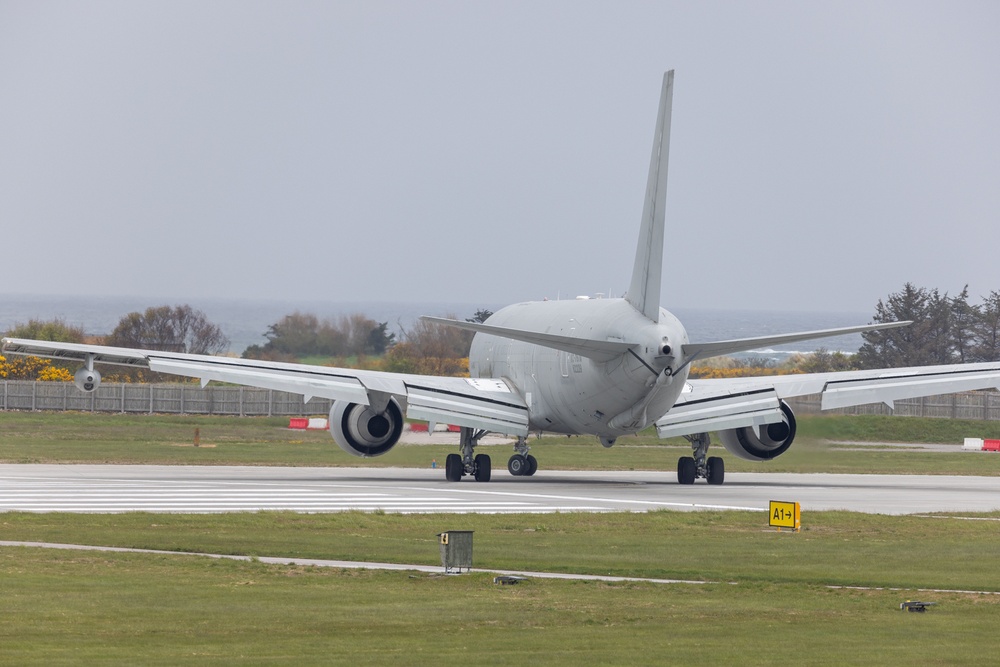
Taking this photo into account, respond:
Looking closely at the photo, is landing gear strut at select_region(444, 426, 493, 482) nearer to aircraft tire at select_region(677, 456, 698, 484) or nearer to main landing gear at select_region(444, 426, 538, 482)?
main landing gear at select_region(444, 426, 538, 482)

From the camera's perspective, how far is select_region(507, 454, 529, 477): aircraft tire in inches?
1786

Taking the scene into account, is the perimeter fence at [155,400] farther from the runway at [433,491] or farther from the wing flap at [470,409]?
the wing flap at [470,409]

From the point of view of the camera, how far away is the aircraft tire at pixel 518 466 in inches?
1786

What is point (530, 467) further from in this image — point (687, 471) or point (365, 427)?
point (365, 427)

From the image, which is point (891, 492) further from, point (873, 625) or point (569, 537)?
point (873, 625)

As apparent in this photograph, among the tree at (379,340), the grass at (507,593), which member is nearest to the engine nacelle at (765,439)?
the grass at (507,593)

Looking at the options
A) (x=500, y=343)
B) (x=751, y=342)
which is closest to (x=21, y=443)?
(x=500, y=343)

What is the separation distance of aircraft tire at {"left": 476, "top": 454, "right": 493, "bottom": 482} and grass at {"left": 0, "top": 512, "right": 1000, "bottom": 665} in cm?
1427

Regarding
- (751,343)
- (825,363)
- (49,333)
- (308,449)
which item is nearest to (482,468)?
(751,343)

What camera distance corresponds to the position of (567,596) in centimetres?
1923

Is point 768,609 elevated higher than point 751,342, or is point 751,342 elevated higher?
point 751,342

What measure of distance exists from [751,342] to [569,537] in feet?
32.3

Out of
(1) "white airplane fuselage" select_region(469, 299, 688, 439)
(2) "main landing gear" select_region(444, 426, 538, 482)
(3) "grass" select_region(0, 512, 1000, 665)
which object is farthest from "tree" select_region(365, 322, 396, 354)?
(3) "grass" select_region(0, 512, 1000, 665)

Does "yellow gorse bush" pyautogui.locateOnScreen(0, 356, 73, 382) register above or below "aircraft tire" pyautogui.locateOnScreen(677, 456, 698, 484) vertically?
above
